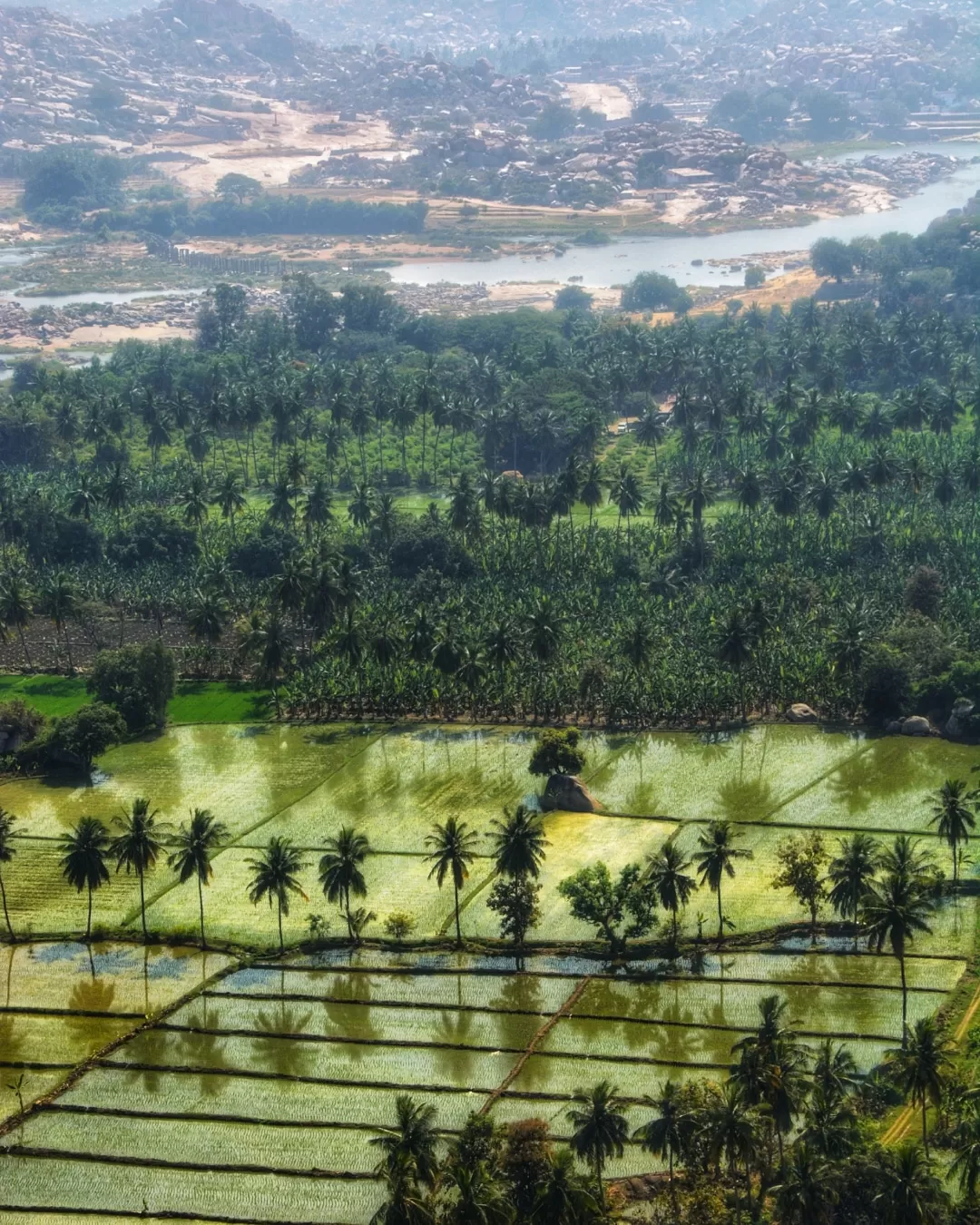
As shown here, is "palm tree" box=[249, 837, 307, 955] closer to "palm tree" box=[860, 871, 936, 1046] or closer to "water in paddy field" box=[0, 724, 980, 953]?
"water in paddy field" box=[0, 724, 980, 953]

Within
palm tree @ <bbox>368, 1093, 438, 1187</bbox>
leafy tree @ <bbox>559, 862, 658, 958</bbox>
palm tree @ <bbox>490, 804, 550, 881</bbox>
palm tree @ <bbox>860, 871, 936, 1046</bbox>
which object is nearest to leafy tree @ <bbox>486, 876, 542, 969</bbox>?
palm tree @ <bbox>490, 804, 550, 881</bbox>

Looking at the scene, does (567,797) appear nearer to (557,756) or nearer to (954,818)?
(557,756)

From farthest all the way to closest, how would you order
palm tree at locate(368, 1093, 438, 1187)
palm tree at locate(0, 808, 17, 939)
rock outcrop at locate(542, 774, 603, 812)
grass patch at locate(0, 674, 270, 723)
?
1. grass patch at locate(0, 674, 270, 723)
2. rock outcrop at locate(542, 774, 603, 812)
3. palm tree at locate(0, 808, 17, 939)
4. palm tree at locate(368, 1093, 438, 1187)

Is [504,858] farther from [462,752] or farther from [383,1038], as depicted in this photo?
[462,752]

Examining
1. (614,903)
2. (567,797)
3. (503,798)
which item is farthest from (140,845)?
(567,797)

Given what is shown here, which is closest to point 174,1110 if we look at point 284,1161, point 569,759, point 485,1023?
point 284,1161

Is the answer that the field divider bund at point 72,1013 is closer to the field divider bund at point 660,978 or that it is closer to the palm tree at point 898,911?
the field divider bund at point 660,978

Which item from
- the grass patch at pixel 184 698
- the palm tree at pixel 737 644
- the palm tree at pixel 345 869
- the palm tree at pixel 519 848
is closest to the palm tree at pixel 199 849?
the palm tree at pixel 345 869
